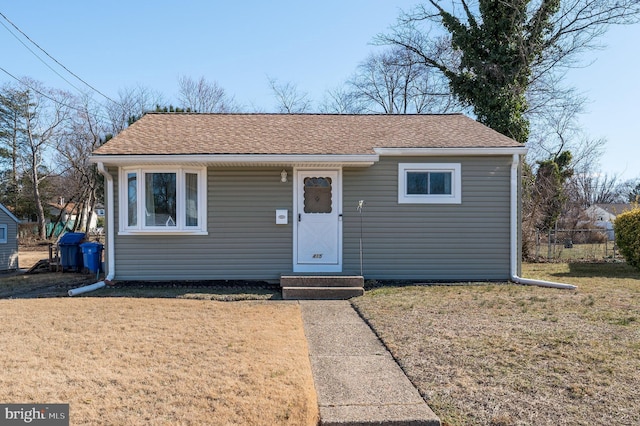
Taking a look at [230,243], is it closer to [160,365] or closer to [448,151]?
[448,151]

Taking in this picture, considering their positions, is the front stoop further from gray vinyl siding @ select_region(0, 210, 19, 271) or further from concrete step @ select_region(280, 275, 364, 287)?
gray vinyl siding @ select_region(0, 210, 19, 271)

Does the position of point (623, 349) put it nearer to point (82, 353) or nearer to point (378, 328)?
point (378, 328)

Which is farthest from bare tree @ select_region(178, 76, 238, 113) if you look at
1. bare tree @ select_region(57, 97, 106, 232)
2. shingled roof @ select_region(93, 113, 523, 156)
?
shingled roof @ select_region(93, 113, 523, 156)

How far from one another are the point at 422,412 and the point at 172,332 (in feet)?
10.6

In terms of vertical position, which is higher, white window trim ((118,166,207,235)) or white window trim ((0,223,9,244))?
white window trim ((118,166,207,235))

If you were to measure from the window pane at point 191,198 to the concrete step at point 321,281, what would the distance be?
217cm

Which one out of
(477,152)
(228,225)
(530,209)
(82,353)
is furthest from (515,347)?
(530,209)

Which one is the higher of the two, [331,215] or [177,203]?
[177,203]

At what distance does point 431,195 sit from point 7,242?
44.6ft

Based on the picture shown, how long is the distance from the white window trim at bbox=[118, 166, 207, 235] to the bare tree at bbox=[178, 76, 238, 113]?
22521 mm

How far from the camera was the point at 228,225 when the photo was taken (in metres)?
8.88

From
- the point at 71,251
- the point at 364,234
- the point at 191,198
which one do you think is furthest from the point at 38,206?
the point at 364,234

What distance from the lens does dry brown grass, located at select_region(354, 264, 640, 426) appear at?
3.22m

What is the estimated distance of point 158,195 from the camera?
8539 mm
